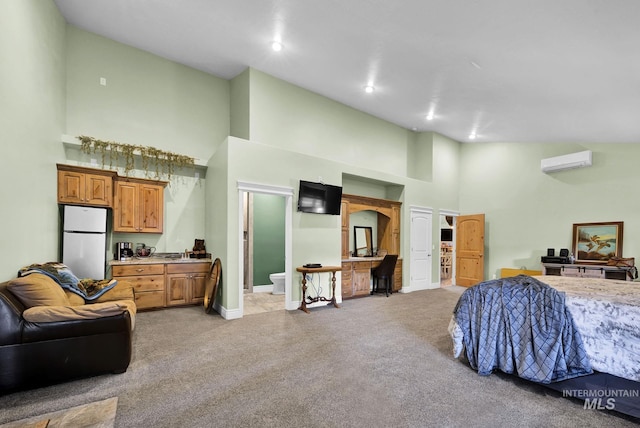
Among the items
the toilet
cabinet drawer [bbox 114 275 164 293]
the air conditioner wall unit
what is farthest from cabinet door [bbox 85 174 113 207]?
the air conditioner wall unit

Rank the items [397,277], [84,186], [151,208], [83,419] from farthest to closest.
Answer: [397,277]
[151,208]
[84,186]
[83,419]

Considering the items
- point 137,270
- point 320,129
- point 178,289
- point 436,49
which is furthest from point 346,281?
point 436,49

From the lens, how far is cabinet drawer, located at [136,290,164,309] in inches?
197

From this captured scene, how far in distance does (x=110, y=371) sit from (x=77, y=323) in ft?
1.87

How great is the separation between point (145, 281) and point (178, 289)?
0.55 meters

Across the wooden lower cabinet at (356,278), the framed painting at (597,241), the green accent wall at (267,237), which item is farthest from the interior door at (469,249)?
the green accent wall at (267,237)

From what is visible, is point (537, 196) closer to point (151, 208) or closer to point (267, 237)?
point (267, 237)

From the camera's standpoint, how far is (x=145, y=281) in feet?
16.5

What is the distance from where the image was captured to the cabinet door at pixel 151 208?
538 cm

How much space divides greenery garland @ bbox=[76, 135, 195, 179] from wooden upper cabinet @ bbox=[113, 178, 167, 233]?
0.24 m

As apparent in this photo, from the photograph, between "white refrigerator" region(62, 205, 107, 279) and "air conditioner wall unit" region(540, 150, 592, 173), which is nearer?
"white refrigerator" region(62, 205, 107, 279)

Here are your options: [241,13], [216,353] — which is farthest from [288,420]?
[241,13]

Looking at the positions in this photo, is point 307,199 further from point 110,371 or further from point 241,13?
point 110,371

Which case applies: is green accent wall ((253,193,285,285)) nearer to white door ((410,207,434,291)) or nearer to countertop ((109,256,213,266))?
countertop ((109,256,213,266))
